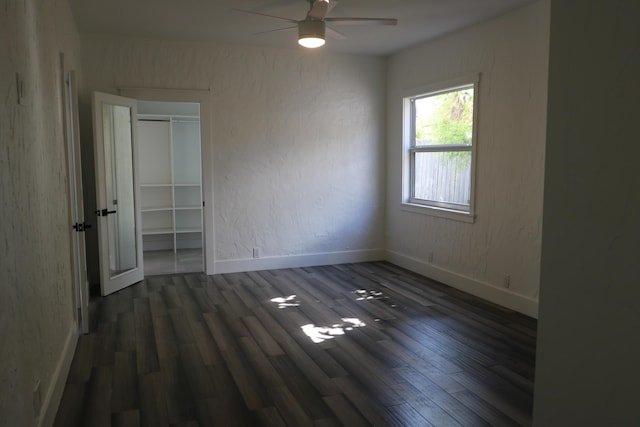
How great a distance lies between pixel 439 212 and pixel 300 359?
292 cm

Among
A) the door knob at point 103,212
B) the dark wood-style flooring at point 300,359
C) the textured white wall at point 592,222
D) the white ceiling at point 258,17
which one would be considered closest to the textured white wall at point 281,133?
the white ceiling at point 258,17

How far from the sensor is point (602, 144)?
1.38m

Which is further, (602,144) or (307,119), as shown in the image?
(307,119)

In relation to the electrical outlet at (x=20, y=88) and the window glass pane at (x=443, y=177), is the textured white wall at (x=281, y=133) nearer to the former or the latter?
the window glass pane at (x=443, y=177)

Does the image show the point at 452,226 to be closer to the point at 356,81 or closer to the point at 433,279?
the point at 433,279

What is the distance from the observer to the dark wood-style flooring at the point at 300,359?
9.30ft

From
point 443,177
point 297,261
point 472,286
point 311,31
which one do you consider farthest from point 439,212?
point 311,31

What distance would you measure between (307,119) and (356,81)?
0.89 meters

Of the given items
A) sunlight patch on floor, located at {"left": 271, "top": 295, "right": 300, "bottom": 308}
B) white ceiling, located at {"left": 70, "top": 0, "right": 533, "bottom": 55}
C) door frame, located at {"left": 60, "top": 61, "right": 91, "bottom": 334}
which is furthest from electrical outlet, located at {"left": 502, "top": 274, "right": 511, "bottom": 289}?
door frame, located at {"left": 60, "top": 61, "right": 91, "bottom": 334}

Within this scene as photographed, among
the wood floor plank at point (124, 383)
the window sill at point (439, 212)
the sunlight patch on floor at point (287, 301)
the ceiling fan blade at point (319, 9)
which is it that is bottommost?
the wood floor plank at point (124, 383)

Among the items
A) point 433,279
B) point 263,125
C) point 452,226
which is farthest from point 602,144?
point 263,125

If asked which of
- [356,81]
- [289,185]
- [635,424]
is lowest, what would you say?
[635,424]

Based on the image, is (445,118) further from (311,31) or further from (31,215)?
(31,215)

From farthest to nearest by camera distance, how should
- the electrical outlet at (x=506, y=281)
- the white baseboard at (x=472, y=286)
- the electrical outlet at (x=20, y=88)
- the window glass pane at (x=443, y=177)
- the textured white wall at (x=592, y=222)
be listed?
the window glass pane at (x=443, y=177) < the electrical outlet at (x=506, y=281) < the white baseboard at (x=472, y=286) < the electrical outlet at (x=20, y=88) < the textured white wall at (x=592, y=222)
